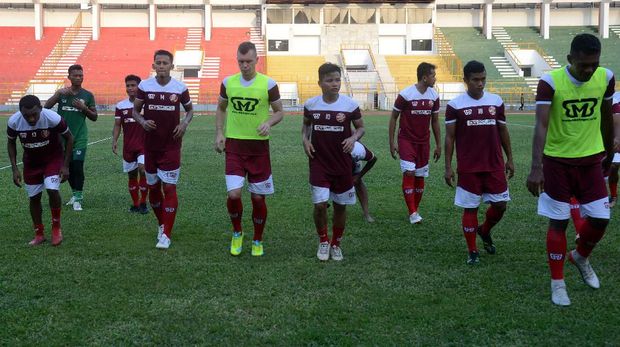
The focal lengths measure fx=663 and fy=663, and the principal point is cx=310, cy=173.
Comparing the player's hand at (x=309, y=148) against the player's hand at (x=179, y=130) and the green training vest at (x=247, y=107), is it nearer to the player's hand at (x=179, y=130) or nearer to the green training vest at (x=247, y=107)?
the green training vest at (x=247, y=107)

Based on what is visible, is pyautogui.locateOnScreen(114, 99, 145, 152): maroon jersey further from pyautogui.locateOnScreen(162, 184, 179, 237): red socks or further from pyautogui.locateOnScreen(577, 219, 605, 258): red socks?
pyautogui.locateOnScreen(577, 219, 605, 258): red socks

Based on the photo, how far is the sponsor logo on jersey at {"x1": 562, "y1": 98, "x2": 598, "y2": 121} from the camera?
5.24 meters

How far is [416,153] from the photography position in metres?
8.97

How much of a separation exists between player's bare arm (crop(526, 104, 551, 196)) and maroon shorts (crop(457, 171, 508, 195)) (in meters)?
1.33

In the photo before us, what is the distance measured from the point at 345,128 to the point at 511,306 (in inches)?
95.3

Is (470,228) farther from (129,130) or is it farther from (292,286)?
(129,130)

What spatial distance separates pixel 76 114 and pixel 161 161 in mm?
3282

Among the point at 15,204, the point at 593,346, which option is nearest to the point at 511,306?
the point at 593,346

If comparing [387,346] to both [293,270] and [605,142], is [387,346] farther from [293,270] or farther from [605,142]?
[605,142]

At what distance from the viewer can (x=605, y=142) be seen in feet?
18.1

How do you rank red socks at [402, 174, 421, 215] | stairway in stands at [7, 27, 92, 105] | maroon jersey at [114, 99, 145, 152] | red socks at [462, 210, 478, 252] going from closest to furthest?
red socks at [462, 210, 478, 252] < red socks at [402, 174, 421, 215] < maroon jersey at [114, 99, 145, 152] < stairway in stands at [7, 27, 92, 105]

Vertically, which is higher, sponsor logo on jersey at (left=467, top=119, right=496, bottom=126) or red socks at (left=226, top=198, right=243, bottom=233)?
sponsor logo on jersey at (left=467, top=119, right=496, bottom=126)

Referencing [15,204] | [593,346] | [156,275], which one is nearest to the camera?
[593,346]

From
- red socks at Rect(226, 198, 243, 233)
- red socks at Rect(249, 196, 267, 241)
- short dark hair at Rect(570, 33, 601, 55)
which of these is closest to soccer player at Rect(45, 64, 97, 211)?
red socks at Rect(226, 198, 243, 233)
